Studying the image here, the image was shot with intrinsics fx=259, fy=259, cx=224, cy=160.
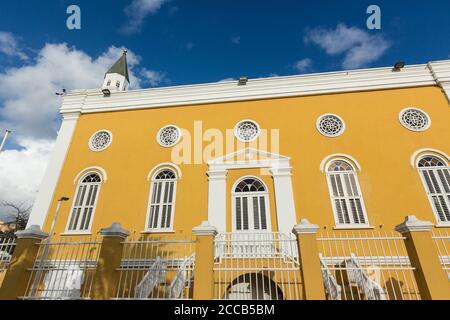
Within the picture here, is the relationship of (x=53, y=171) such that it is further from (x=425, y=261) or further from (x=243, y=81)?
(x=425, y=261)

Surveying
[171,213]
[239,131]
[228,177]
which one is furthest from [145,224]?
[239,131]

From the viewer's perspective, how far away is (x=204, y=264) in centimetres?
533

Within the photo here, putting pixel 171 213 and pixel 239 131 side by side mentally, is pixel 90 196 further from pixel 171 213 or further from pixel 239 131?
pixel 239 131

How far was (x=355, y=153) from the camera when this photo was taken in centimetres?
1016

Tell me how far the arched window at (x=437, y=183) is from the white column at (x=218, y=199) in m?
7.22

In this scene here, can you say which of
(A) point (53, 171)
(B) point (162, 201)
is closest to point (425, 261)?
(B) point (162, 201)

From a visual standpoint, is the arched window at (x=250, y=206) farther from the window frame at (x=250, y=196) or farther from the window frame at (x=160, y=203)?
the window frame at (x=160, y=203)

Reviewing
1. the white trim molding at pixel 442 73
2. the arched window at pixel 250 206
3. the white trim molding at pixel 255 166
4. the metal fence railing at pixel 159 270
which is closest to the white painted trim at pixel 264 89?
the white trim molding at pixel 442 73

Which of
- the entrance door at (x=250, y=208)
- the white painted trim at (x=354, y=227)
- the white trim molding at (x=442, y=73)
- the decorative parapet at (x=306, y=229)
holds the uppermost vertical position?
the white trim molding at (x=442, y=73)

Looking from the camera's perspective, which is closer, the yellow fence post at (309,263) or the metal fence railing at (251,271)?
the yellow fence post at (309,263)

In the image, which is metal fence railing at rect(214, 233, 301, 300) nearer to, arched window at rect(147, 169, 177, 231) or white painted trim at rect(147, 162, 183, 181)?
arched window at rect(147, 169, 177, 231)

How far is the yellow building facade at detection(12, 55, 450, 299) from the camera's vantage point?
9.40 meters

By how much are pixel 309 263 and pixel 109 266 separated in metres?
4.13

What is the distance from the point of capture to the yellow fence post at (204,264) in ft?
16.8
